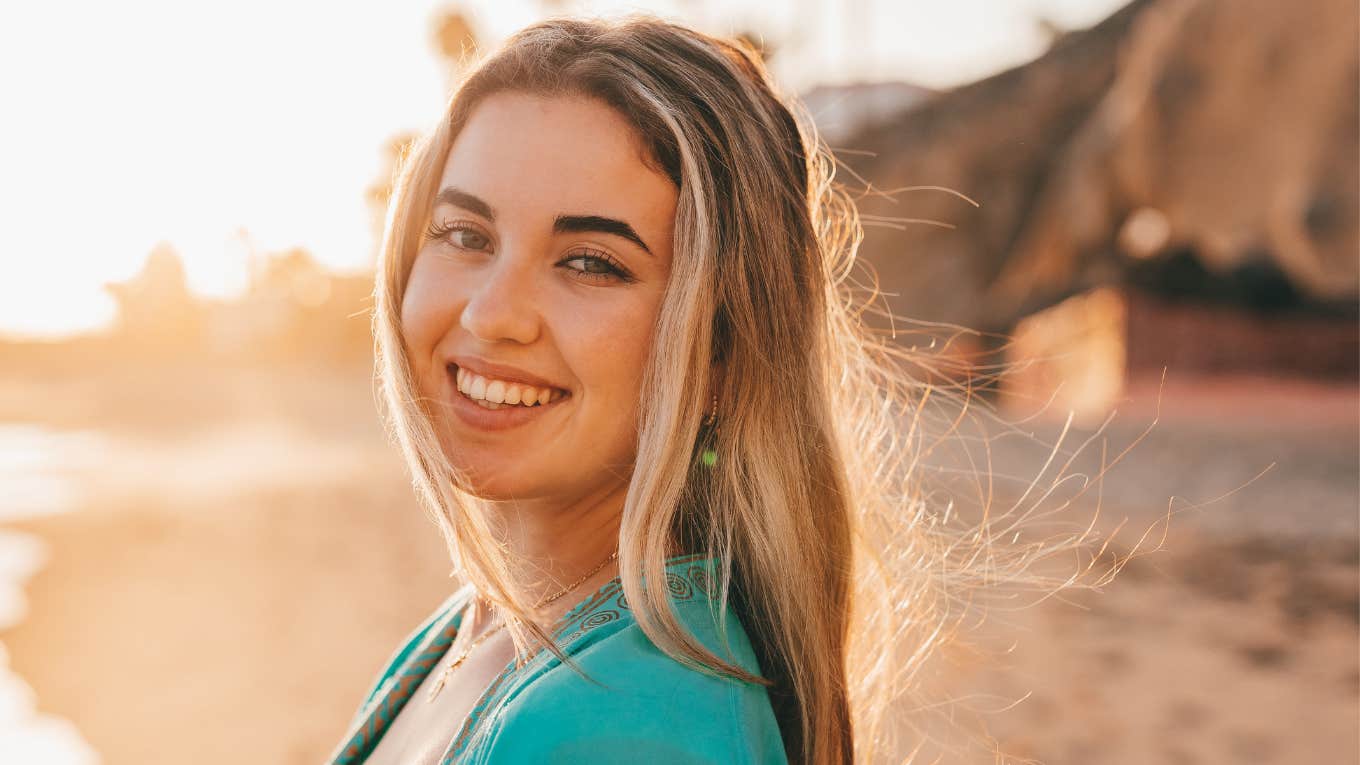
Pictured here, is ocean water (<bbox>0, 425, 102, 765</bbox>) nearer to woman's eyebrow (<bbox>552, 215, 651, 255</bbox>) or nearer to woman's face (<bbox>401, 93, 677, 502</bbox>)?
woman's face (<bbox>401, 93, 677, 502</bbox>)

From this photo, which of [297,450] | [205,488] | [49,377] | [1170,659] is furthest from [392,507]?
[49,377]

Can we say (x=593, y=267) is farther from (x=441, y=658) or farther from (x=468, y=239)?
(x=441, y=658)

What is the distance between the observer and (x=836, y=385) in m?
2.07

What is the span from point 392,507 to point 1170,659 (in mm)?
8757

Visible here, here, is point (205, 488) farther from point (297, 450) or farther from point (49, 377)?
point (49, 377)

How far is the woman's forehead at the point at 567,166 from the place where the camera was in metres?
1.68

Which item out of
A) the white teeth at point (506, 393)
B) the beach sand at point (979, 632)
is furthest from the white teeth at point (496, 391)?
the beach sand at point (979, 632)

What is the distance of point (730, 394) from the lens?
1791mm

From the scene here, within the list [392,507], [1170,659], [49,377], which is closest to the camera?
[1170,659]

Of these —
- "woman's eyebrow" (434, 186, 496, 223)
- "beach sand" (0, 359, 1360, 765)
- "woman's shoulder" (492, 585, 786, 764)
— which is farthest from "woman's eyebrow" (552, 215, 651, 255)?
"beach sand" (0, 359, 1360, 765)

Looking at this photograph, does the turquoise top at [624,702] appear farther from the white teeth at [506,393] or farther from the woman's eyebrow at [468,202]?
the woman's eyebrow at [468,202]

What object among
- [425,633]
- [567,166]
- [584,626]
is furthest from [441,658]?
[567,166]

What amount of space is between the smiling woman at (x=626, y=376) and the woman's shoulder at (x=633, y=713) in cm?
7

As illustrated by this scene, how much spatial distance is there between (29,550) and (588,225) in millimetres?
11309
